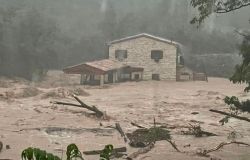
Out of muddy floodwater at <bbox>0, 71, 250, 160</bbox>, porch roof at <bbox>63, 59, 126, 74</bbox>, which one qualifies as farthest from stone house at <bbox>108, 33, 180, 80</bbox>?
muddy floodwater at <bbox>0, 71, 250, 160</bbox>

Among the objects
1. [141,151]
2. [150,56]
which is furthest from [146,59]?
[141,151]

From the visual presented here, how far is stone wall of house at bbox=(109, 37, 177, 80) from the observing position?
51.9 metres

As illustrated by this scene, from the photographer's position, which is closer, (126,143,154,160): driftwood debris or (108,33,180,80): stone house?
(126,143,154,160): driftwood debris

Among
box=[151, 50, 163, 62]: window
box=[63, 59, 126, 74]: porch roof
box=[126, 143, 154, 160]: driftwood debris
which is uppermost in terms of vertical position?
box=[151, 50, 163, 62]: window

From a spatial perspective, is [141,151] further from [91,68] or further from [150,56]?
[150,56]

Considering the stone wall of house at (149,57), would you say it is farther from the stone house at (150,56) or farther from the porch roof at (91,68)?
the porch roof at (91,68)

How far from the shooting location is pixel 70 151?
6152 millimetres

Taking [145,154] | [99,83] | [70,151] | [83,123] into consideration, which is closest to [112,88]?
[99,83]

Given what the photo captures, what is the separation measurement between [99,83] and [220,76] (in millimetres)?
21340

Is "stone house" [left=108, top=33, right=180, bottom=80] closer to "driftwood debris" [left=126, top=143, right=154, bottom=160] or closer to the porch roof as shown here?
the porch roof

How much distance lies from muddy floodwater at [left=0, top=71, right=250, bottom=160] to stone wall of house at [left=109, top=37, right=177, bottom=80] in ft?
24.9

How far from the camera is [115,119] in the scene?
80.8 ft

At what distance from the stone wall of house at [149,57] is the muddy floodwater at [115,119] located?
7.60 metres

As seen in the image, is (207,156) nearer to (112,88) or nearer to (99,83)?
(112,88)
